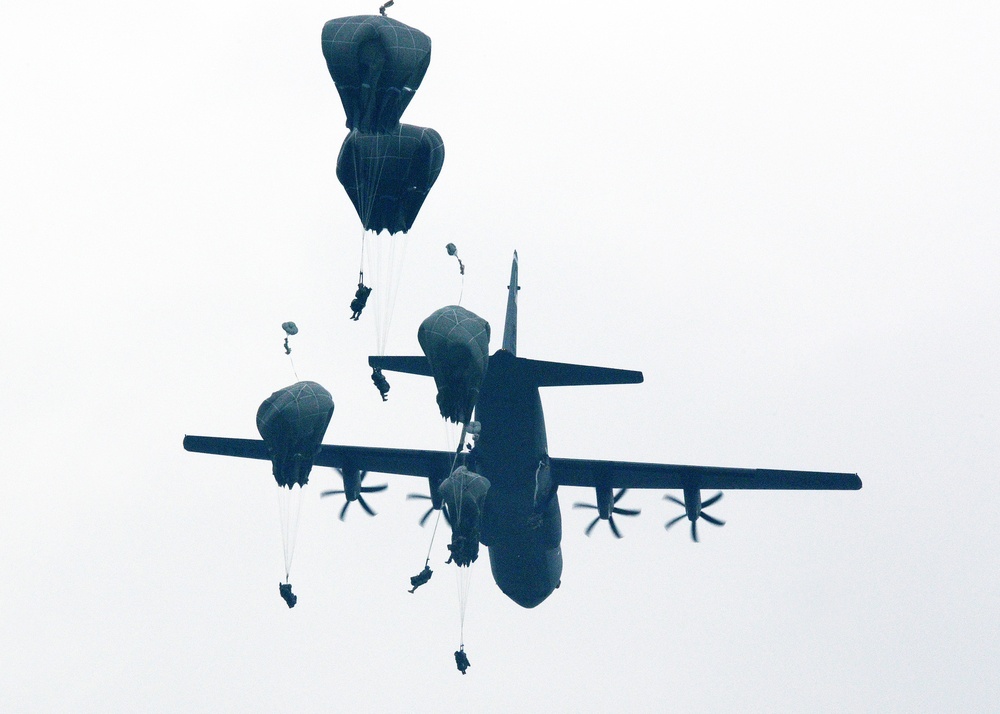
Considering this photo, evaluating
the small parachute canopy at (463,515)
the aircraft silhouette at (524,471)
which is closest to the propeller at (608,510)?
the aircraft silhouette at (524,471)

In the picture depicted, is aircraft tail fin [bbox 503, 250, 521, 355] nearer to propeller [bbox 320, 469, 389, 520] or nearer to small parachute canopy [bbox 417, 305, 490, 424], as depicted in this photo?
propeller [bbox 320, 469, 389, 520]

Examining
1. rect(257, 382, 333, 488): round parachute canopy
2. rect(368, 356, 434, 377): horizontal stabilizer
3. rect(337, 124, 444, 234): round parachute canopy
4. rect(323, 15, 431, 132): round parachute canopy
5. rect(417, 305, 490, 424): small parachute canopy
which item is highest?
rect(323, 15, 431, 132): round parachute canopy

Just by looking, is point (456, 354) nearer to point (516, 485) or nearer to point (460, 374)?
point (460, 374)

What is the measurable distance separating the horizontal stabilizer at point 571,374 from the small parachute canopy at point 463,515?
902cm

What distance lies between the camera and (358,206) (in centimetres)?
4822

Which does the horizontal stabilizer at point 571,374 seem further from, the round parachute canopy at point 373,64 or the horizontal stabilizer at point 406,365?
the round parachute canopy at point 373,64

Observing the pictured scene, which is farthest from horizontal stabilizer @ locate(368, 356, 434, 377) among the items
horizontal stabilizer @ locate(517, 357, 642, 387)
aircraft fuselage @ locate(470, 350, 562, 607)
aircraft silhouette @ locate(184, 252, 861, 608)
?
horizontal stabilizer @ locate(517, 357, 642, 387)

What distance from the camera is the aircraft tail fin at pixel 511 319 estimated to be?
69.2 m

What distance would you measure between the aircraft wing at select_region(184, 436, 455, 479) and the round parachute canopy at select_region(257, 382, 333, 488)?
52.7ft

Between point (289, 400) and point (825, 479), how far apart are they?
91.8 feet

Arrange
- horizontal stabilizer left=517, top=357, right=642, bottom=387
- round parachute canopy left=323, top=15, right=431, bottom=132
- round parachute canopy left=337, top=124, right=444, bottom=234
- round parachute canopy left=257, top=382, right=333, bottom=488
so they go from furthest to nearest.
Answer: horizontal stabilizer left=517, top=357, right=642, bottom=387 < round parachute canopy left=257, top=382, right=333, bottom=488 < round parachute canopy left=337, top=124, right=444, bottom=234 < round parachute canopy left=323, top=15, right=431, bottom=132

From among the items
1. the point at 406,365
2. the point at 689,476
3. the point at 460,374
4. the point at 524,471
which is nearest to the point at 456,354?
the point at 460,374

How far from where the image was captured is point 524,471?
60.4 metres

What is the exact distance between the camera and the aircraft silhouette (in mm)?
58406
